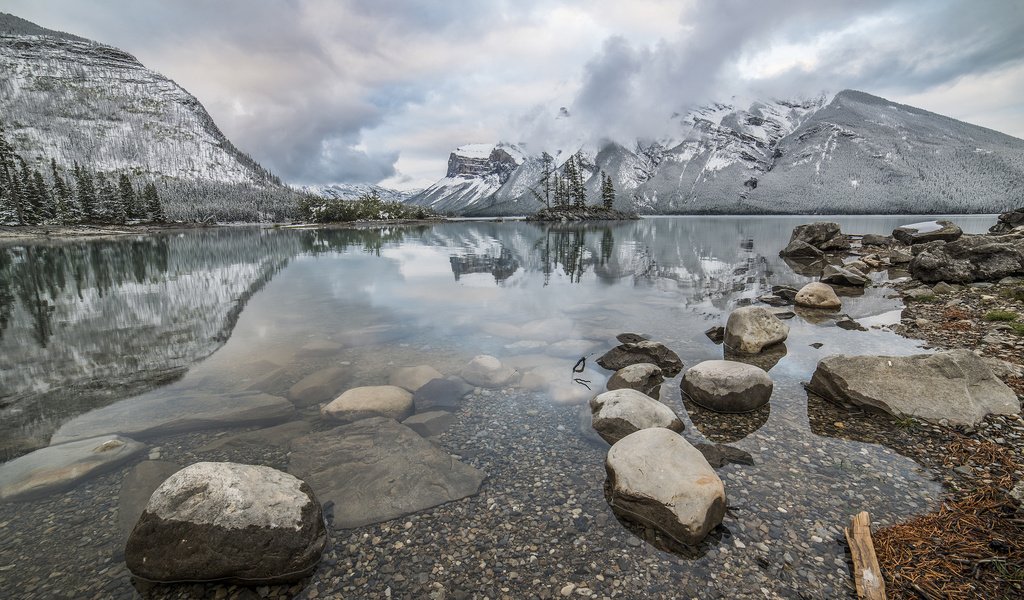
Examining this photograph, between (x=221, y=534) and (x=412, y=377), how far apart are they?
6717 millimetres

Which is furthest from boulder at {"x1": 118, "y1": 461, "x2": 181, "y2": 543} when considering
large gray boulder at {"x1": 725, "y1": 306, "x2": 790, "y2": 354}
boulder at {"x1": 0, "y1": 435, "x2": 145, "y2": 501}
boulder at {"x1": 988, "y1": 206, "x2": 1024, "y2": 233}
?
boulder at {"x1": 988, "y1": 206, "x2": 1024, "y2": 233}

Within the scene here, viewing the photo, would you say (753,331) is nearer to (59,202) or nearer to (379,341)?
(379,341)

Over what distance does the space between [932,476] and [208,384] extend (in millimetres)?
15915

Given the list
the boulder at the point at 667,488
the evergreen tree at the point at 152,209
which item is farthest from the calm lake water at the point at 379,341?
the evergreen tree at the point at 152,209

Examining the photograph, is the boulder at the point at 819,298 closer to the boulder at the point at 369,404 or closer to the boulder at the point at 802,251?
the boulder at the point at 369,404

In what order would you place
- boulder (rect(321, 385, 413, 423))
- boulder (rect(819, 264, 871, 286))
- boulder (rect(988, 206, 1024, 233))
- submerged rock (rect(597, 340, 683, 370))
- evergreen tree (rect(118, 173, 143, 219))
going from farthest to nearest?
evergreen tree (rect(118, 173, 143, 219)) → boulder (rect(988, 206, 1024, 233)) → boulder (rect(819, 264, 871, 286)) → submerged rock (rect(597, 340, 683, 370)) → boulder (rect(321, 385, 413, 423))

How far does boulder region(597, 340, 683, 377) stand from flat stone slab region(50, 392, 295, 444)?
340 inches

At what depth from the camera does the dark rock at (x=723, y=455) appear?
741 centimetres

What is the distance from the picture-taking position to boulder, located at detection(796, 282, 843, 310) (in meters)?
18.8

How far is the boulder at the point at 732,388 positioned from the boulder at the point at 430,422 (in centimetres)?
584

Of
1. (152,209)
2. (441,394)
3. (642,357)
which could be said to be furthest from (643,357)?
(152,209)

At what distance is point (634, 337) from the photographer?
1455 centimetres

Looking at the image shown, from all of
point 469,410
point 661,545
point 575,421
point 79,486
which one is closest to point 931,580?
point 661,545

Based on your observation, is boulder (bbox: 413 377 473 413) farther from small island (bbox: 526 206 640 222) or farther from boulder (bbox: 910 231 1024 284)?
small island (bbox: 526 206 640 222)
